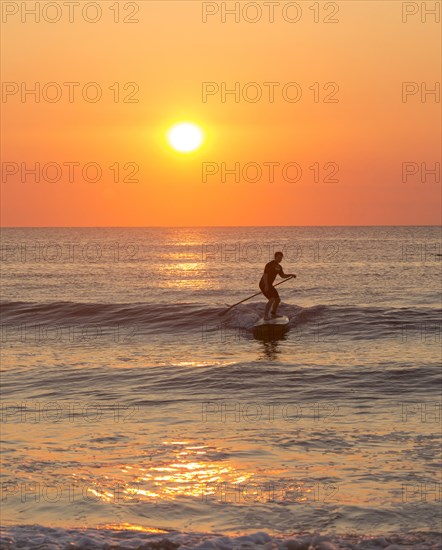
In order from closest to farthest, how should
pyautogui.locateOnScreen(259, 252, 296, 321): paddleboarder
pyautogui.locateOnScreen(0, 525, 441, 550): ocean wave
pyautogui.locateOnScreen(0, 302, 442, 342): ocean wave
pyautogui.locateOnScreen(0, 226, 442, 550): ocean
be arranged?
pyautogui.locateOnScreen(0, 525, 441, 550): ocean wave, pyautogui.locateOnScreen(0, 226, 442, 550): ocean, pyautogui.locateOnScreen(259, 252, 296, 321): paddleboarder, pyautogui.locateOnScreen(0, 302, 442, 342): ocean wave

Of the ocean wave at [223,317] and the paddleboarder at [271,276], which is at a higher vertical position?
the paddleboarder at [271,276]

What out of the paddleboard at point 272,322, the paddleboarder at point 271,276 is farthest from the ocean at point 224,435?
the paddleboarder at point 271,276

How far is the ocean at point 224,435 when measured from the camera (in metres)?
9.20

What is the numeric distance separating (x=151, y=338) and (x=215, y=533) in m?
17.8

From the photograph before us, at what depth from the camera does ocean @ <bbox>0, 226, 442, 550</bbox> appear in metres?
9.20

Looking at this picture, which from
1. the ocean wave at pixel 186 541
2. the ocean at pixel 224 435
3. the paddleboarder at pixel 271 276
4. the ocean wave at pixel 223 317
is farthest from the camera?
the ocean wave at pixel 223 317

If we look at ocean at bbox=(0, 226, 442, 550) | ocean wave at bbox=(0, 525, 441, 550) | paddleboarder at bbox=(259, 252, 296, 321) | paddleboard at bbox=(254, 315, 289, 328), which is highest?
paddleboarder at bbox=(259, 252, 296, 321)

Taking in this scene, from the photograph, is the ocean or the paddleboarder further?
the paddleboarder

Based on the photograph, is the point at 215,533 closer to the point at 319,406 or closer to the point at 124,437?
the point at 124,437

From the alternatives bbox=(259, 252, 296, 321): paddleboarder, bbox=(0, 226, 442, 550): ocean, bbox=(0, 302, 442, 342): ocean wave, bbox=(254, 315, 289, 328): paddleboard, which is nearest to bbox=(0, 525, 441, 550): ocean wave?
bbox=(0, 226, 442, 550): ocean

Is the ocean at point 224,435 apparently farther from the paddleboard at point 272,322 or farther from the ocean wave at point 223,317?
the paddleboard at point 272,322

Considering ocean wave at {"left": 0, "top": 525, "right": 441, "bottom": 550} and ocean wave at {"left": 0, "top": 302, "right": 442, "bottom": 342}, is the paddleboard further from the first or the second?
ocean wave at {"left": 0, "top": 525, "right": 441, "bottom": 550}

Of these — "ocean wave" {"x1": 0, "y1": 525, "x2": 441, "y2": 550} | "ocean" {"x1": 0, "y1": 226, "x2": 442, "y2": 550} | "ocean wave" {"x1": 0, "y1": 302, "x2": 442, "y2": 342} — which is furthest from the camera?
"ocean wave" {"x1": 0, "y1": 302, "x2": 442, "y2": 342}

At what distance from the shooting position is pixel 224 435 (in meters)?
12.9
